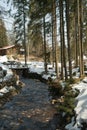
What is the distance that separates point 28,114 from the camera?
1405 centimetres

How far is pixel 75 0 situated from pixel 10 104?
1233 cm

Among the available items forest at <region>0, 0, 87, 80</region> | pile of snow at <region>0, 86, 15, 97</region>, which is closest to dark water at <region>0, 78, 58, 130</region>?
pile of snow at <region>0, 86, 15, 97</region>

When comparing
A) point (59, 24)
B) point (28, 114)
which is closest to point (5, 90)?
point (28, 114)

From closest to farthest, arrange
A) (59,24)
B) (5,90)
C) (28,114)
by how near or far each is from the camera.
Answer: (28,114)
(5,90)
(59,24)

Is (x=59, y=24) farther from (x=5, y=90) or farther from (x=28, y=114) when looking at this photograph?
(x=28, y=114)

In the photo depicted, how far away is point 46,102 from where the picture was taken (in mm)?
17094

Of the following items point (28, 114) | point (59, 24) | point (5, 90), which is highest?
point (59, 24)

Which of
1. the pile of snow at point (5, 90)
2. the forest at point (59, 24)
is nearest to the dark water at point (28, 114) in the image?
the pile of snow at point (5, 90)

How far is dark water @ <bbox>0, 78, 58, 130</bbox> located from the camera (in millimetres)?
11992

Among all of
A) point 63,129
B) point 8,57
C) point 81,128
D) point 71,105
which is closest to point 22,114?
point 71,105

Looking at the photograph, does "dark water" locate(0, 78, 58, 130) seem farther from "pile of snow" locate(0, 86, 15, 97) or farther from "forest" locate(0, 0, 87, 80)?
"forest" locate(0, 0, 87, 80)

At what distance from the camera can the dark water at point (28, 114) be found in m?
12.0

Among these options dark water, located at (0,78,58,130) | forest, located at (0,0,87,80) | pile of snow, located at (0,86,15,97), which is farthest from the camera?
forest, located at (0,0,87,80)

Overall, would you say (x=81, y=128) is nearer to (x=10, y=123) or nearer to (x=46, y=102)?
(x=10, y=123)
